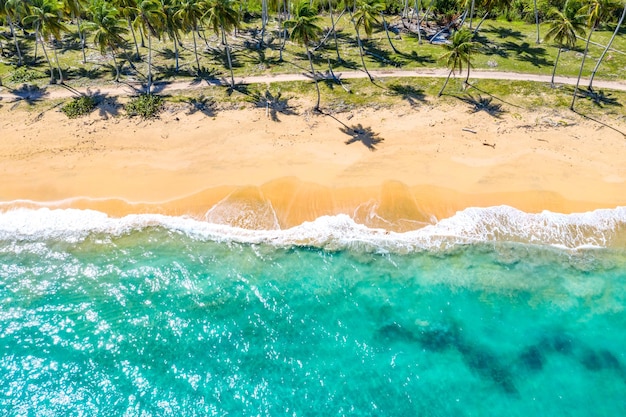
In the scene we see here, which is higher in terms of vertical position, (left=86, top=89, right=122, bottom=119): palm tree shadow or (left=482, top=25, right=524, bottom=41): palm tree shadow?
(left=482, top=25, right=524, bottom=41): palm tree shadow

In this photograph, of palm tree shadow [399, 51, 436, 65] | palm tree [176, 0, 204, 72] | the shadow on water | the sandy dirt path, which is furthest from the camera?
palm tree shadow [399, 51, 436, 65]

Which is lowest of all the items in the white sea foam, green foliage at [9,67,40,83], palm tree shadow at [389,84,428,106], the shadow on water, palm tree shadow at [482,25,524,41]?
the shadow on water

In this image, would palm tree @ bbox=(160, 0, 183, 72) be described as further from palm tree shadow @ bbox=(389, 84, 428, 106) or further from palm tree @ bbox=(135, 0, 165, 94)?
palm tree shadow @ bbox=(389, 84, 428, 106)

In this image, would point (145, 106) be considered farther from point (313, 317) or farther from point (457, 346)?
point (457, 346)

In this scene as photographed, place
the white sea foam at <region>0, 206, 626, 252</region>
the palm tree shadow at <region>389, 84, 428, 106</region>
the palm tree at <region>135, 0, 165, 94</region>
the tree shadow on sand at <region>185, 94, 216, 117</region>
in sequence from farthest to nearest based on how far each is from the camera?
1. the palm tree shadow at <region>389, 84, 428, 106</region>
2. the tree shadow on sand at <region>185, 94, 216, 117</region>
3. the palm tree at <region>135, 0, 165, 94</region>
4. the white sea foam at <region>0, 206, 626, 252</region>

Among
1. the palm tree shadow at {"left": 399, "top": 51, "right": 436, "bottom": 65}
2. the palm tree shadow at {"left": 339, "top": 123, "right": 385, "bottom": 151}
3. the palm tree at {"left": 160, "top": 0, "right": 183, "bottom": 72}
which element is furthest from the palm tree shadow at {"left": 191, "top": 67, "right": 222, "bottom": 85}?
the palm tree shadow at {"left": 399, "top": 51, "right": 436, "bottom": 65}

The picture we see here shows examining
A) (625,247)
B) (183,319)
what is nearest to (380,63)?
(625,247)

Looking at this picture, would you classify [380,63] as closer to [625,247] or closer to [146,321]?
[625,247]
